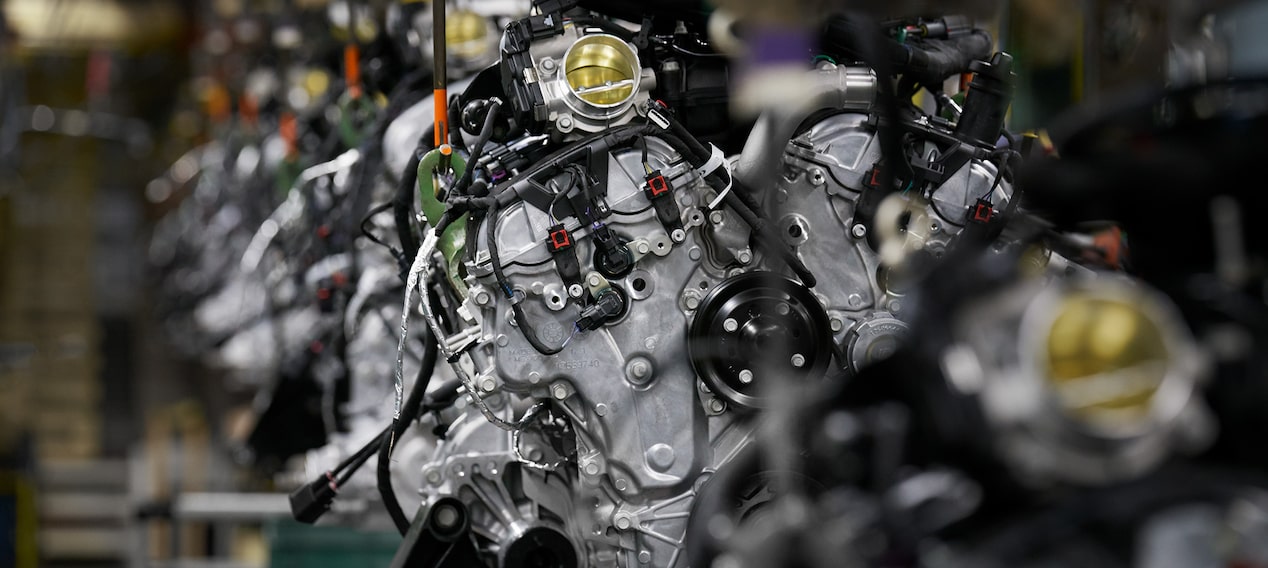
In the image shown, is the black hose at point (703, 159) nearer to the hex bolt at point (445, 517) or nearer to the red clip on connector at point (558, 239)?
the red clip on connector at point (558, 239)

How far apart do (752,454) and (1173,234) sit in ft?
3.07

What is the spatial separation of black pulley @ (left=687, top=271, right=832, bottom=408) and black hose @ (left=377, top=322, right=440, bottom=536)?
3.61 feet

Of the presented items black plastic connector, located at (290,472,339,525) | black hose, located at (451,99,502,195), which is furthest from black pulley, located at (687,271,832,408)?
black plastic connector, located at (290,472,339,525)

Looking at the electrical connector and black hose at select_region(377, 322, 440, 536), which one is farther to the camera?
black hose at select_region(377, 322, 440, 536)

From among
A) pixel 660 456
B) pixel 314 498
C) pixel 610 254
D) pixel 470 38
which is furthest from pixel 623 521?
pixel 470 38

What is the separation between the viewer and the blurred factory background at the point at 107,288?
1235 centimetres

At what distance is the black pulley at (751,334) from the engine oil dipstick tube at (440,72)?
1129 millimetres

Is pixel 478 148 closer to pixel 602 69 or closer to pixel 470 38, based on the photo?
pixel 602 69

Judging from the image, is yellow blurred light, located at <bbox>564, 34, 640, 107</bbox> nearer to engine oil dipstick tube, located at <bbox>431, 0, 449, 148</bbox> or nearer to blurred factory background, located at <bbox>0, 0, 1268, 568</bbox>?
engine oil dipstick tube, located at <bbox>431, 0, 449, 148</bbox>

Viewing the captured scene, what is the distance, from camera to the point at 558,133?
177 inches

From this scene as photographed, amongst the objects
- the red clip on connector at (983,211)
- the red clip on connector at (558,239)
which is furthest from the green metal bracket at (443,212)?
the red clip on connector at (983,211)

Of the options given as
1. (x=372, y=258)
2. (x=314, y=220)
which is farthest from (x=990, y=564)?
(x=314, y=220)

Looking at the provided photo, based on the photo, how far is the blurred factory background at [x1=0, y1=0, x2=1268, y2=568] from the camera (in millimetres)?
12352

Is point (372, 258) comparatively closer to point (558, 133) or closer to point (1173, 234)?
point (558, 133)
